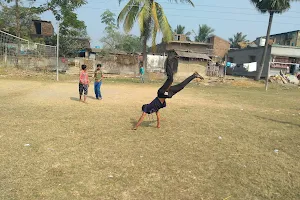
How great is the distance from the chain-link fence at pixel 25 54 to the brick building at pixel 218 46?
26.4 m

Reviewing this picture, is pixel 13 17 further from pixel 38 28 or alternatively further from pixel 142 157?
pixel 142 157

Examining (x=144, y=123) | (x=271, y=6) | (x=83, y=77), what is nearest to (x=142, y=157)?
(x=144, y=123)

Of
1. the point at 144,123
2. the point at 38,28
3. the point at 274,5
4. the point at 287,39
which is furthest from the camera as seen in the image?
the point at 38,28

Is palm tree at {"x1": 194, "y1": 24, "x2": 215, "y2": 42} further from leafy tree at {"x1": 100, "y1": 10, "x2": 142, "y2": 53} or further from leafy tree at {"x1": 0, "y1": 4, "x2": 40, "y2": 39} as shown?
leafy tree at {"x1": 0, "y1": 4, "x2": 40, "y2": 39}

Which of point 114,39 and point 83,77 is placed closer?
point 83,77

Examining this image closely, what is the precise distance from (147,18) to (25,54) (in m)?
9.29

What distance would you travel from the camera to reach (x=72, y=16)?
90.4ft

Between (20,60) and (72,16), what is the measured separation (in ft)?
35.5

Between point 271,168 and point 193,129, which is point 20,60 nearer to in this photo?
point 193,129

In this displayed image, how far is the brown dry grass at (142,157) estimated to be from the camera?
3328 mm

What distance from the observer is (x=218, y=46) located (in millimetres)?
40562

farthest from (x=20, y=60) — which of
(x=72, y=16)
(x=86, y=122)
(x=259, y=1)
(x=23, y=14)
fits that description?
(x=259, y=1)

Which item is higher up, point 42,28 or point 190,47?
point 42,28

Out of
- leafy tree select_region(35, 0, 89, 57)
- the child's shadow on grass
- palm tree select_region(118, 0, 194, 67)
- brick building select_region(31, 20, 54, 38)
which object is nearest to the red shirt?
the child's shadow on grass
